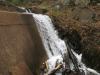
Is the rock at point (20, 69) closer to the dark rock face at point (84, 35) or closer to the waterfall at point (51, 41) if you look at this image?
the waterfall at point (51, 41)

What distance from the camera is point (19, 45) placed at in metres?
10.6

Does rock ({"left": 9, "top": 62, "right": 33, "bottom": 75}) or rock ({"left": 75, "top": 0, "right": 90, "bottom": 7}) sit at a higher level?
rock ({"left": 9, "top": 62, "right": 33, "bottom": 75})

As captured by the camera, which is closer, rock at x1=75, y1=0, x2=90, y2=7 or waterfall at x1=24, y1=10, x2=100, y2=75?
waterfall at x1=24, y1=10, x2=100, y2=75

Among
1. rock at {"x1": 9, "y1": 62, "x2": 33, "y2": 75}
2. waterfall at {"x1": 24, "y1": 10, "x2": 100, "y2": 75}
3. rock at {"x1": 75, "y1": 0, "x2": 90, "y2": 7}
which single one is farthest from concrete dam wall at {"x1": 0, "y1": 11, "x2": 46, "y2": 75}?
rock at {"x1": 75, "y1": 0, "x2": 90, "y2": 7}

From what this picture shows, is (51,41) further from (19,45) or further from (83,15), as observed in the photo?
(83,15)

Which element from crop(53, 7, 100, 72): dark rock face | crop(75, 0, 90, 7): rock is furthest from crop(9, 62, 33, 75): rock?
crop(75, 0, 90, 7): rock

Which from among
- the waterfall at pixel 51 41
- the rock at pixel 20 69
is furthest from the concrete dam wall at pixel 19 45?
the waterfall at pixel 51 41

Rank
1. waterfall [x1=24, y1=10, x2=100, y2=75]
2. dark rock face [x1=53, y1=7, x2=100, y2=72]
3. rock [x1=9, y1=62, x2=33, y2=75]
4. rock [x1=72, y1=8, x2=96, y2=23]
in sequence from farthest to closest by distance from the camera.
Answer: rock [x1=72, y1=8, x2=96, y2=23], dark rock face [x1=53, y1=7, x2=100, y2=72], waterfall [x1=24, y1=10, x2=100, y2=75], rock [x1=9, y1=62, x2=33, y2=75]

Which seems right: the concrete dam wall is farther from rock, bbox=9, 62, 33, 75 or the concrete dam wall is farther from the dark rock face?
the dark rock face

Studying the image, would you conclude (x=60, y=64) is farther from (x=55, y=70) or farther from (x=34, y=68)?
(x=34, y=68)

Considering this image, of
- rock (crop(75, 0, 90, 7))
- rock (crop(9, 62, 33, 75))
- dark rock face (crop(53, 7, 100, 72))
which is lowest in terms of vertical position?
dark rock face (crop(53, 7, 100, 72))

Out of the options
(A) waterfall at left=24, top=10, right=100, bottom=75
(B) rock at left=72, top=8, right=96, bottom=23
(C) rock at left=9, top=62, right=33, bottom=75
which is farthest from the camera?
(B) rock at left=72, top=8, right=96, bottom=23

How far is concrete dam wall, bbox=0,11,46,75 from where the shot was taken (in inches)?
377

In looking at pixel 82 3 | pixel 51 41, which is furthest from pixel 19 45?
pixel 82 3
